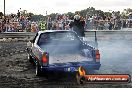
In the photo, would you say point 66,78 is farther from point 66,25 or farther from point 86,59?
point 66,25

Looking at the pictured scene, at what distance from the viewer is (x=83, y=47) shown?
34.4 feet

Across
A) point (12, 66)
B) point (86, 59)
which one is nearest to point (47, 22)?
point (12, 66)

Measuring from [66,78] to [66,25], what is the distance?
1735 cm

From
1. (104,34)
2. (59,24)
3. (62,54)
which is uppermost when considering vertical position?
(59,24)

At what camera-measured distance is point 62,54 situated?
10336 mm

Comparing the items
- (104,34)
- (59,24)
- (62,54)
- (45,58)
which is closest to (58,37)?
(62,54)

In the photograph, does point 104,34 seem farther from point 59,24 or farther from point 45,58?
point 45,58

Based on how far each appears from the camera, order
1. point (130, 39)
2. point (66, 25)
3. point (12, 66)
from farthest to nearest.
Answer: point (66, 25), point (130, 39), point (12, 66)

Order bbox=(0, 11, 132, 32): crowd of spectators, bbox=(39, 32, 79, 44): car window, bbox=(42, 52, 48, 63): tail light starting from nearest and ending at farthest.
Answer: bbox=(42, 52, 48, 63): tail light, bbox=(39, 32, 79, 44): car window, bbox=(0, 11, 132, 32): crowd of spectators

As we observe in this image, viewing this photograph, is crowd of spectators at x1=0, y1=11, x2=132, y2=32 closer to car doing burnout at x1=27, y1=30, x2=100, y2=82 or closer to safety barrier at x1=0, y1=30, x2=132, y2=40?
safety barrier at x1=0, y1=30, x2=132, y2=40

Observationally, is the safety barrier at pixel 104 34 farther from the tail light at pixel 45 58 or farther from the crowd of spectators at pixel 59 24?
the tail light at pixel 45 58

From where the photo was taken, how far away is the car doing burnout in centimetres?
914

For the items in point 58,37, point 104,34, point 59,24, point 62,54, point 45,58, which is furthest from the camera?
point 59,24

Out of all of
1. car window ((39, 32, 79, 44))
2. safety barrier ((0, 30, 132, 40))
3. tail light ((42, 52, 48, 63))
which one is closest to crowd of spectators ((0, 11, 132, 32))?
safety barrier ((0, 30, 132, 40))
